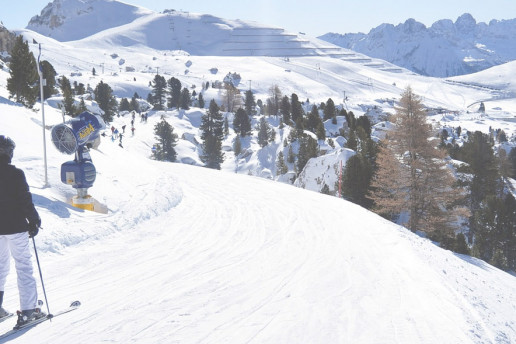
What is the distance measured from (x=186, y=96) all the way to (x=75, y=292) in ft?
278

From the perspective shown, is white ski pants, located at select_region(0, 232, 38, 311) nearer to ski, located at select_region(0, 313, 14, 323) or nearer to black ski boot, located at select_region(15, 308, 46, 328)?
black ski boot, located at select_region(15, 308, 46, 328)

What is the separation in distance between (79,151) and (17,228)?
569 cm

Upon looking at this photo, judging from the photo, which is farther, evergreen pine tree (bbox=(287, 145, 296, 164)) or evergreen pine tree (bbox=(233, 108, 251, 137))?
evergreen pine tree (bbox=(233, 108, 251, 137))

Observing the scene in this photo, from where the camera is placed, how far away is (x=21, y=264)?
488 centimetres

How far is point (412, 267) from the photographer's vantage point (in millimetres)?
7793

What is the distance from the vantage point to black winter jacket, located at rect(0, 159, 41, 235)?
4.78m

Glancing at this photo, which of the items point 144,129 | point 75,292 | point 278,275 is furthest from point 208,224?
point 144,129

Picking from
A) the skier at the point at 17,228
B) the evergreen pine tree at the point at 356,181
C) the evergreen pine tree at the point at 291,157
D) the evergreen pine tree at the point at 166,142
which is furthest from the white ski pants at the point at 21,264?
the evergreen pine tree at the point at 166,142

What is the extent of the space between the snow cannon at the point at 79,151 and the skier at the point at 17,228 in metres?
5.02

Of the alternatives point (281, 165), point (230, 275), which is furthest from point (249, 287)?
point (281, 165)

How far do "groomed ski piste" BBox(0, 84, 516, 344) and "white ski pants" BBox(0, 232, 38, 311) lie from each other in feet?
1.21

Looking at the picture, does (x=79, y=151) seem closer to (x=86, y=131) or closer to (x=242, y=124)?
(x=86, y=131)

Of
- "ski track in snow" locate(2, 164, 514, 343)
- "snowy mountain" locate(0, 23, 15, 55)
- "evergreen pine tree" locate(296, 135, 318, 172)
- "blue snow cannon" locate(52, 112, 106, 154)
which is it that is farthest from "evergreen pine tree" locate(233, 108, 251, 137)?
"blue snow cannon" locate(52, 112, 106, 154)

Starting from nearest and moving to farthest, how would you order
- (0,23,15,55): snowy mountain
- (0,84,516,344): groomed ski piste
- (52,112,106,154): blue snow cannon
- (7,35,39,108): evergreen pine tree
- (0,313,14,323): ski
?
(0,313,14,323): ski
(0,84,516,344): groomed ski piste
(52,112,106,154): blue snow cannon
(7,35,39,108): evergreen pine tree
(0,23,15,55): snowy mountain
